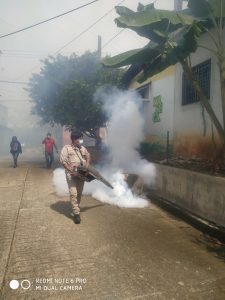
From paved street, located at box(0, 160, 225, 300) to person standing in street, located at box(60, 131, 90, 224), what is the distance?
41 centimetres

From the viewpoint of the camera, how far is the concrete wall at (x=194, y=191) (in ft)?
19.3

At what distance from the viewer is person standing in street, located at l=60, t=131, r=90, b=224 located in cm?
633

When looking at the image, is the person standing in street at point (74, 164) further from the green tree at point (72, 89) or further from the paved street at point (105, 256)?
the green tree at point (72, 89)

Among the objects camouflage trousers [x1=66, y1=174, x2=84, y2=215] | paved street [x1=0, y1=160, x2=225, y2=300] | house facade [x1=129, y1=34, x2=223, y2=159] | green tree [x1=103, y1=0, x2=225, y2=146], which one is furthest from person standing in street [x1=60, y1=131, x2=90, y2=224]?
house facade [x1=129, y1=34, x2=223, y2=159]

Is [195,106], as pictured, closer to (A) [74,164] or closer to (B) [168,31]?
(B) [168,31]

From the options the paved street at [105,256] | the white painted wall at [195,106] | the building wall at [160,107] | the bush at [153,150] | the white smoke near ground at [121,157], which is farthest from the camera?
the building wall at [160,107]

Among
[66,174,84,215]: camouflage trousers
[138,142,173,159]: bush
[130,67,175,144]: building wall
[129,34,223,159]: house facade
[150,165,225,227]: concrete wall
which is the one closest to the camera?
[150,165,225,227]: concrete wall

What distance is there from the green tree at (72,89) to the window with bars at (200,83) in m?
5.92

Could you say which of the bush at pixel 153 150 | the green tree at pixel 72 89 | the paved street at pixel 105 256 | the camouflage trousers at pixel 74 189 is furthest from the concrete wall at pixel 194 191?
the green tree at pixel 72 89

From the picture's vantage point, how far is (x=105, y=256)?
4.61m

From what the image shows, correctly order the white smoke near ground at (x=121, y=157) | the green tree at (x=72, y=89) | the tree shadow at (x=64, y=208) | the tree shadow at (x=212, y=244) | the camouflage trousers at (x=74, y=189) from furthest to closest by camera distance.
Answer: the green tree at (x=72, y=89)
the white smoke near ground at (x=121, y=157)
the tree shadow at (x=64, y=208)
the camouflage trousers at (x=74, y=189)
the tree shadow at (x=212, y=244)

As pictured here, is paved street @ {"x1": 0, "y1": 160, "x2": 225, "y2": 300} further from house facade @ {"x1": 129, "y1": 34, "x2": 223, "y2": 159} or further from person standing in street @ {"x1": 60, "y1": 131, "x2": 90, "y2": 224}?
house facade @ {"x1": 129, "y1": 34, "x2": 223, "y2": 159}

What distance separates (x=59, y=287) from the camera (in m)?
3.71

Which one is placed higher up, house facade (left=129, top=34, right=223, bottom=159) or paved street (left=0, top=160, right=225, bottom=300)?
house facade (left=129, top=34, right=223, bottom=159)
